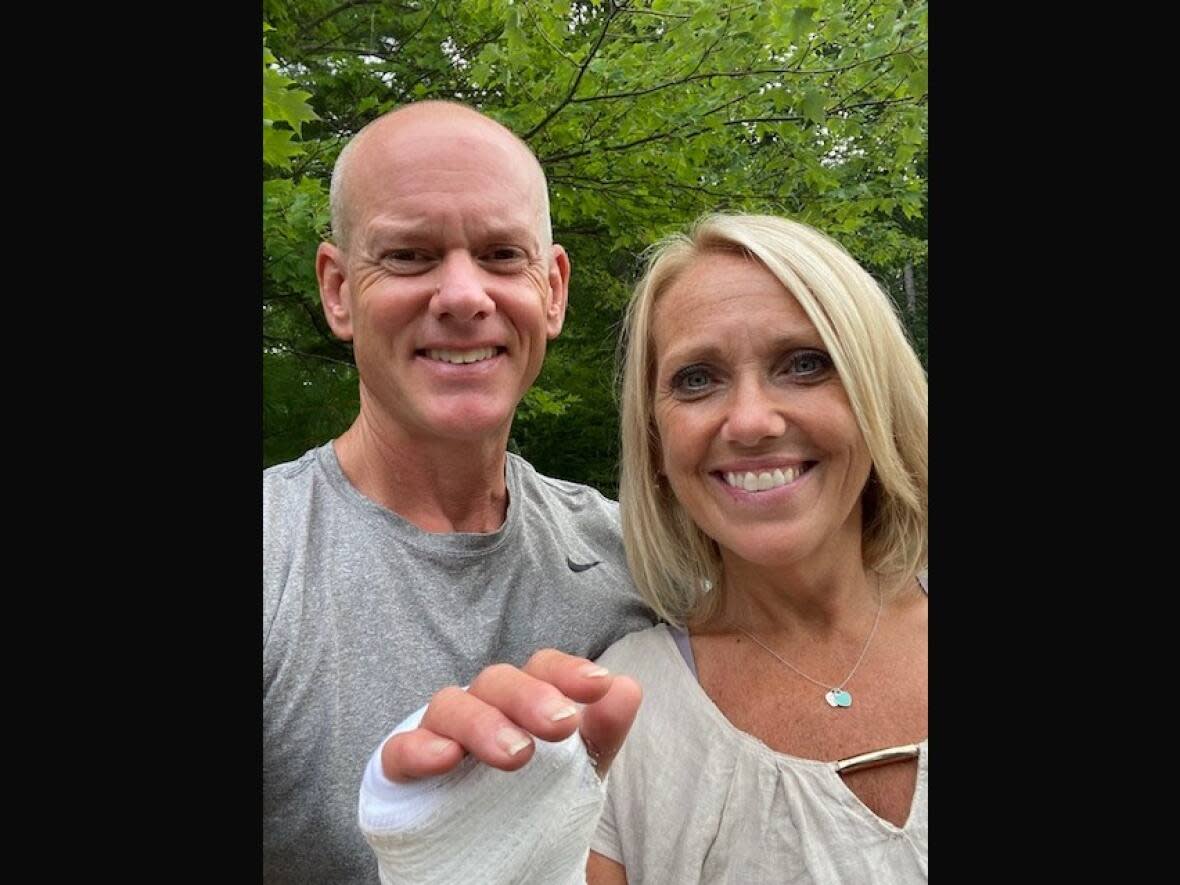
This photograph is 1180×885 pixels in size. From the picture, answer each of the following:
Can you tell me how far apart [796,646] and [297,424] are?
2805 mm

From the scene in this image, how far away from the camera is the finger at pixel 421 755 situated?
1256 mm

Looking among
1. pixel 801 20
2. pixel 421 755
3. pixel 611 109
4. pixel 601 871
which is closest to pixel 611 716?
pixel 421 755

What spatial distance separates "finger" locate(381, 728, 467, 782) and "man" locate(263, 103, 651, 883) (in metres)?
0.45

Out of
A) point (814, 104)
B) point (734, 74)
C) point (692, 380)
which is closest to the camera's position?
point (692, 380)

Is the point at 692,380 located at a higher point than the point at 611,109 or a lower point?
lower

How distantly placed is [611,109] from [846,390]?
8.33 ft

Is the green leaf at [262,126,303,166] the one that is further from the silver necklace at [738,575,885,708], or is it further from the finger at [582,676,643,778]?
the finger at [582,676,643,778]

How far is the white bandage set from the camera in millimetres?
1293

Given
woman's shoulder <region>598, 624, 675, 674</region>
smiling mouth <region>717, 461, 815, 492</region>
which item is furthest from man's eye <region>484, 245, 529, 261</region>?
woman's shoulder <region>598, 624, 675, 674</region>

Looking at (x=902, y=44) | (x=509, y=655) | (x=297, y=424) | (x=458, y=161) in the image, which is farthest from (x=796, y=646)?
(x=297, y=424)

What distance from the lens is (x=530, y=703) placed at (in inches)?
47.9

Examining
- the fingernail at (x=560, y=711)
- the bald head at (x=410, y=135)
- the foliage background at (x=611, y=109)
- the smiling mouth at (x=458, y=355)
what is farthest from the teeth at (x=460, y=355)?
the foliage background at (x=611, y=109)

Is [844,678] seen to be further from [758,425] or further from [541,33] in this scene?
[541,33]

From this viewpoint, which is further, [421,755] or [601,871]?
[601,871]
